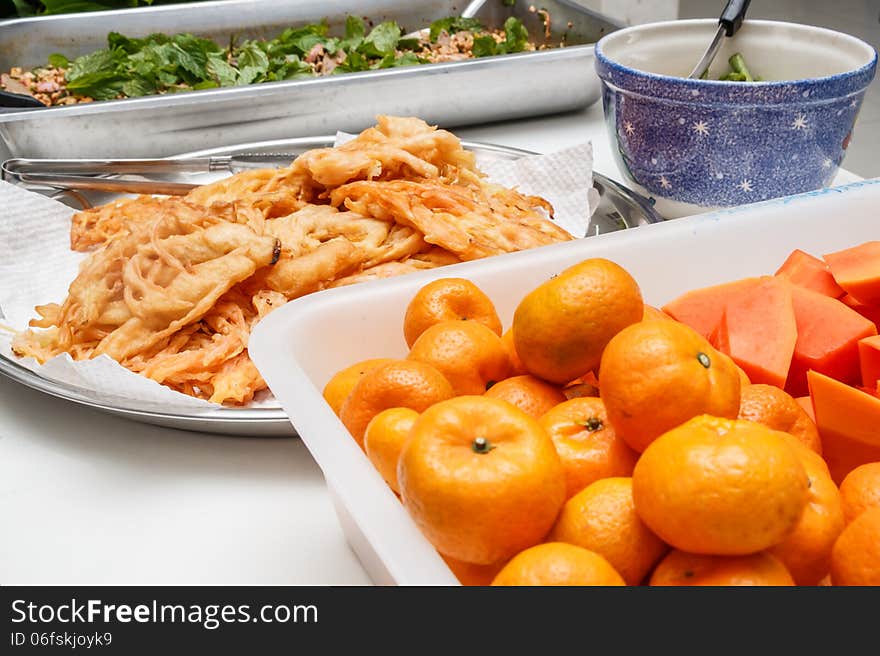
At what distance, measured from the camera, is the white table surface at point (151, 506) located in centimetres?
83

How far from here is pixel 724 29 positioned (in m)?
1.38

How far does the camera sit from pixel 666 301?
102 centimetres

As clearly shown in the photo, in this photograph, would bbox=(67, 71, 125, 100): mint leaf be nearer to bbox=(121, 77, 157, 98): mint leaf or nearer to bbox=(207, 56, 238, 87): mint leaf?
bbox=(121, 77, 157, 98): mint leaf

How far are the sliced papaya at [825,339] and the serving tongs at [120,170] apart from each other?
3.09ft

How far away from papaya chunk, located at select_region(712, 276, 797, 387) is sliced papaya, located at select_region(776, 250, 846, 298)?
5cm

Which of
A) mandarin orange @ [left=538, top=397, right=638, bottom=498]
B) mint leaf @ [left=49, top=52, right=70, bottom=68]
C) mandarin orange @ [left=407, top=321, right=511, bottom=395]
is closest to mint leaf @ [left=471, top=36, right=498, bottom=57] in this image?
mint leaf @ [left=49, top=52, right=70, bottom=68]

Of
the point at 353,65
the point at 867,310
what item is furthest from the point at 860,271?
the point at 353,65

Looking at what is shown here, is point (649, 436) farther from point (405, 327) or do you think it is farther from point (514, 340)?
point (405, 327)

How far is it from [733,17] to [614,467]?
3.20ft

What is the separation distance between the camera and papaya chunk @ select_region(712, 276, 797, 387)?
84 cm

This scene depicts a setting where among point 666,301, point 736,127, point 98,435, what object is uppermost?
point 736,127
